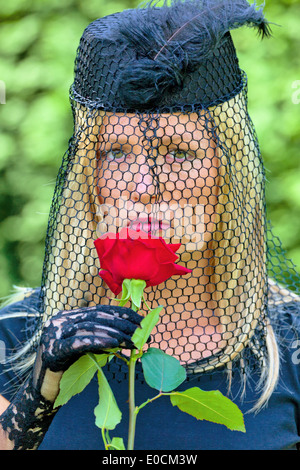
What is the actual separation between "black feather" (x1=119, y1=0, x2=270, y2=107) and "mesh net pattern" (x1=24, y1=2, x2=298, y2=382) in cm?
4

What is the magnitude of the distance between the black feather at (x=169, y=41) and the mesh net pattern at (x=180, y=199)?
0.04 meters

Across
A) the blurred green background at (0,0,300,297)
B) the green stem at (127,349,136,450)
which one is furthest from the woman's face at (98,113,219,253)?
the blurred green background at (0,0,300,297)

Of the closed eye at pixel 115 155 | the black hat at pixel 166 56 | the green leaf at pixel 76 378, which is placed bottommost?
the green leaf at pixel 76 378

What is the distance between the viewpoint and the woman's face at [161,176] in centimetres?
135

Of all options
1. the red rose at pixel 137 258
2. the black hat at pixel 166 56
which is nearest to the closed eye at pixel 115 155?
the black hat at pixel 166 56

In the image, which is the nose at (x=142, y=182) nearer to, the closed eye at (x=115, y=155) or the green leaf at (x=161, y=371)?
the closed eye at (x=115, y=155)

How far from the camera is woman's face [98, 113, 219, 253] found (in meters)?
1.35

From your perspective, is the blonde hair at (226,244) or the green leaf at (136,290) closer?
the green leaf at (136,290)

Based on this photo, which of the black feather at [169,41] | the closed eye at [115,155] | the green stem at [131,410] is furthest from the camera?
the closed eye at [115,155]

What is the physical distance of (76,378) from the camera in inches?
42.2

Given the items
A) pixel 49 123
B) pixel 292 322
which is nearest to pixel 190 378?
pixel 292 322

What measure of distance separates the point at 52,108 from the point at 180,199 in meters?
1.56

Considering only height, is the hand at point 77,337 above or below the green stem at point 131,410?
above

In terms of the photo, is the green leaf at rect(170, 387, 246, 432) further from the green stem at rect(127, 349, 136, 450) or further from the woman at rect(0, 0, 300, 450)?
the woman at rect(0, 0, 300, 450)
